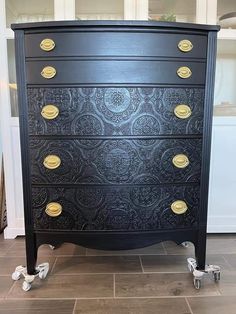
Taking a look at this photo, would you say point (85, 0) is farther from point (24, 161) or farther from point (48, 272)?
point (48, 272)

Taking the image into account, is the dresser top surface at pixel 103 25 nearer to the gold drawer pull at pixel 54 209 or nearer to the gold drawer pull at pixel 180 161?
the gold drawer pull at pixel 180 161

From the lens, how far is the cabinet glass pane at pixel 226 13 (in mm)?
1720

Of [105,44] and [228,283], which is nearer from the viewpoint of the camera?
[105,44]

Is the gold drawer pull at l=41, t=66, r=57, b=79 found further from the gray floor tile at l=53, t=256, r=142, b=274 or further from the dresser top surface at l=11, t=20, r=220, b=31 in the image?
the gray floor tile at l=53, t=256, r=142, b=274

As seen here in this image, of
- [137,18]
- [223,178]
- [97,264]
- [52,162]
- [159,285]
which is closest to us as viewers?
[52,162]

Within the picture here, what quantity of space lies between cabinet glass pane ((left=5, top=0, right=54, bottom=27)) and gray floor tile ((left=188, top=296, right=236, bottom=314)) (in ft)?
5.63

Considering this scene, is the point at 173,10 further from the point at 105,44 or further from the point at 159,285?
the point at 159,285

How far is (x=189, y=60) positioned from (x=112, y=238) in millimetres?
846

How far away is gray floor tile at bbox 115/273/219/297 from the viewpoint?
127cm

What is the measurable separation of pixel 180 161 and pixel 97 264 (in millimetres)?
735

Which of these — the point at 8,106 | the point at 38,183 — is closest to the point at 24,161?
the point at 38,183

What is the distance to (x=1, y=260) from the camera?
1.55m

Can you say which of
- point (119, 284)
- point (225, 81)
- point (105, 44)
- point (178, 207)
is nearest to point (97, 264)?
point (119, 284)

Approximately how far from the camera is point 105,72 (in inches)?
45.5
